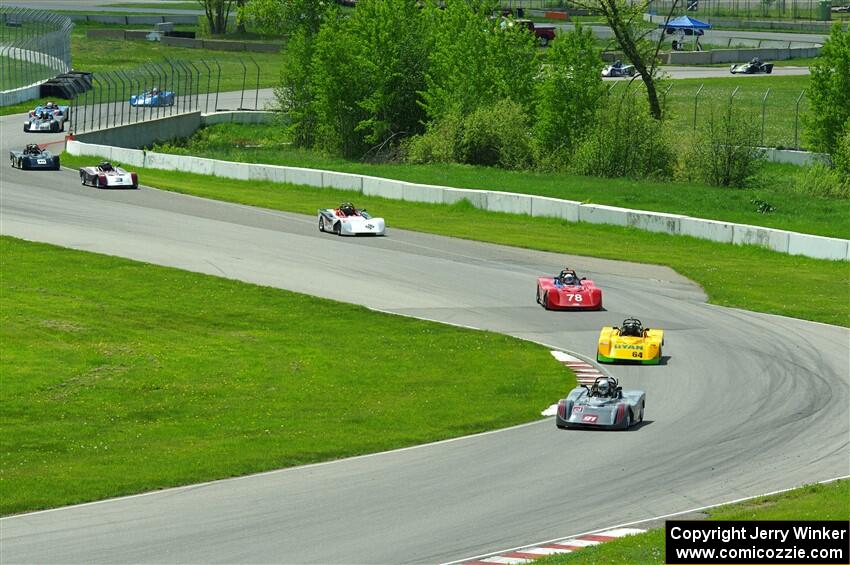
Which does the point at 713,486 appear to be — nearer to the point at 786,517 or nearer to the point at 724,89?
the point at 786,517

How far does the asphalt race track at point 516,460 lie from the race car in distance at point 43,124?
126 ft

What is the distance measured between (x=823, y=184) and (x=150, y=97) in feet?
154

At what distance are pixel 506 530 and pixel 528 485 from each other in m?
2.52

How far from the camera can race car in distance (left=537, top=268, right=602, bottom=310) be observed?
3784 cm

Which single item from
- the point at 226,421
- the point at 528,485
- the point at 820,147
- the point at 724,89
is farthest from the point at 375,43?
the point at 528,485

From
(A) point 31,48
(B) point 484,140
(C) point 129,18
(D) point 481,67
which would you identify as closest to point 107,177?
(B) point 484,140

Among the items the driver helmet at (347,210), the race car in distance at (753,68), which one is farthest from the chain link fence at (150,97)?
the race car in distance at (753,68)

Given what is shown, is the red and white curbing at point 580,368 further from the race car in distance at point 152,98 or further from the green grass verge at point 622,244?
the race car in distance at point 152,98

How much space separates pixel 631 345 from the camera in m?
31.8

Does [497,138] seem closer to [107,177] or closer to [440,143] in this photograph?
[440,143]

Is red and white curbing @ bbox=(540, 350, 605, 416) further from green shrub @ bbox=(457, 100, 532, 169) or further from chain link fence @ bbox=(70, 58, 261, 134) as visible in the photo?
chain link fence @ bbox=(70, 58, 261, 134)

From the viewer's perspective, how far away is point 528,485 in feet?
73.0

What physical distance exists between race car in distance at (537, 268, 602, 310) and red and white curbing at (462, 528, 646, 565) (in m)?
18.3

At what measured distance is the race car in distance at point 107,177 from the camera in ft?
194
